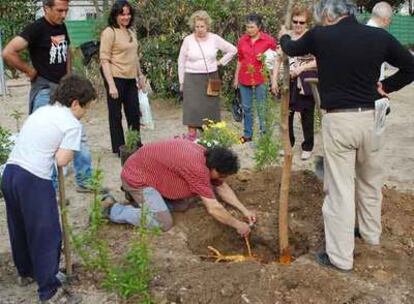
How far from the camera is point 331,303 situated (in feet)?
11.7

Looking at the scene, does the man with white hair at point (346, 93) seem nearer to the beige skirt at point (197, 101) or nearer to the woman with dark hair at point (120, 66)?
the woman with dark hair at point (120, 66)

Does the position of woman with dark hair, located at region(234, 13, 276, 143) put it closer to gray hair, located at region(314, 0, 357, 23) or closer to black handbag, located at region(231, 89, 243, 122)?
black handbag, located at region(231, 89, 243, 122)

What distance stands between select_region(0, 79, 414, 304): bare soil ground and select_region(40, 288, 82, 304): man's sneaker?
65mm

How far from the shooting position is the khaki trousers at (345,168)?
3.81 metres

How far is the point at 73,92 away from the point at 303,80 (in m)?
3.27

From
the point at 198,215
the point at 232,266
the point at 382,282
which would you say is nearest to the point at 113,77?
the point at 198,215

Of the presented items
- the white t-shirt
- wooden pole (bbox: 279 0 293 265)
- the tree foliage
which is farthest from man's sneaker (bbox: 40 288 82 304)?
the tree foliage

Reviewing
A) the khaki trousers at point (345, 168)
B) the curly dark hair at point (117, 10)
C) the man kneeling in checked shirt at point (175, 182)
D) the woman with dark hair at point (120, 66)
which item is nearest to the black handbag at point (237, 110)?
the woman with dark hair at point (120, 66)

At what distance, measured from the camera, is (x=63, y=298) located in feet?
11.8

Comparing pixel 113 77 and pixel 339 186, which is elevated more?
pixel 113 77

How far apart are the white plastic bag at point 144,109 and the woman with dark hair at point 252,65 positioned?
3.98 feet

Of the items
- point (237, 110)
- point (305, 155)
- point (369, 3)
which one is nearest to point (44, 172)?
point (305, 155)

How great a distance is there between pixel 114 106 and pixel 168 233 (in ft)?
8.33

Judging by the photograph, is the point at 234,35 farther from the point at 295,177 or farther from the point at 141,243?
the point at 141,243
